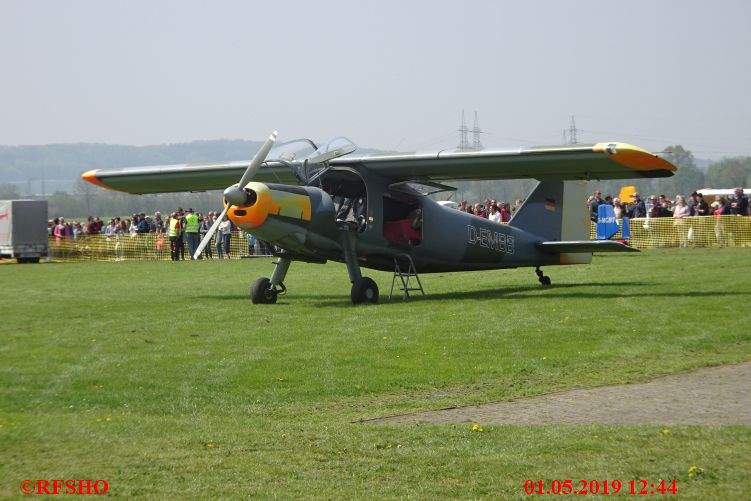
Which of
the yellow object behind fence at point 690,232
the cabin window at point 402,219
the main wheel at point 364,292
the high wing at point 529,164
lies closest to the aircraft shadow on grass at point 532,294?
the main wheel at point 364,292

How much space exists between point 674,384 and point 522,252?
491 inches

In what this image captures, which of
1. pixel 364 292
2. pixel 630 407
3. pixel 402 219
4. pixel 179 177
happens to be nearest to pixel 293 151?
pixel 402 219

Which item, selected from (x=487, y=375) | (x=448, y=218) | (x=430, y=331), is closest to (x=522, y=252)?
(x=448, y=218)

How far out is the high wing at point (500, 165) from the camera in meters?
17.8

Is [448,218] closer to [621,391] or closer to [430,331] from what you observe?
[430,331]

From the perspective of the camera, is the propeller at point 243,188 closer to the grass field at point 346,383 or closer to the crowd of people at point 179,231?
the grass field at point 346,383

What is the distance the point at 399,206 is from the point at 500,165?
7.63ft

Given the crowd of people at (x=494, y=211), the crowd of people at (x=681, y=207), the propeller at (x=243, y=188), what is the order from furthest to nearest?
1. the crowd of people at (x=681, y=207)
2. the crowd of people at (x=494, y=211)
3. the propeller at (x=243, y=188)

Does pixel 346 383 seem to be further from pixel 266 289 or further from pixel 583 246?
pixel 583 246

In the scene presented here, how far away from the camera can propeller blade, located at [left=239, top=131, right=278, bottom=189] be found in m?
17.4

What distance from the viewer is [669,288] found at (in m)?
20.0

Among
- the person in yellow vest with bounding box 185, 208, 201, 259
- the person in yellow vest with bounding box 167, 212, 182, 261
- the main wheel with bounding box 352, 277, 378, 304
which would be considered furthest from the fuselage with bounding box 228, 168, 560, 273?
the person in yellow vest with bounding box 167, 212, 182, 261

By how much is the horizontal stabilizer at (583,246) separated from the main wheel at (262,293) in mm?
6353

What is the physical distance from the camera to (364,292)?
19.0 m
